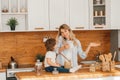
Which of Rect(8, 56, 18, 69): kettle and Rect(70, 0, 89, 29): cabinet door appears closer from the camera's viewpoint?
Rect(8, 56, 18, 69): kettle

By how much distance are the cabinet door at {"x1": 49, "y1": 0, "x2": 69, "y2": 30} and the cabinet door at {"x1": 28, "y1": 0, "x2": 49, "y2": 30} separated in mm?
96

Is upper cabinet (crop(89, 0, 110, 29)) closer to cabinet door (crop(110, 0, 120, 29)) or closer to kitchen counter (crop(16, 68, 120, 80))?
cabinet door (crop(110, 0, 120, 29))

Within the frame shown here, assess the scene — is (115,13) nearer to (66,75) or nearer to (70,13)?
(70,13)

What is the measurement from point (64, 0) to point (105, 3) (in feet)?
2.75

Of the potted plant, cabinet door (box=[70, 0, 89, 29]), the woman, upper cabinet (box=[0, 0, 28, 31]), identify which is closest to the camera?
the woman

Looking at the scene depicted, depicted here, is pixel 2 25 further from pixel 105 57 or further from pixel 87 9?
pixel 105 57

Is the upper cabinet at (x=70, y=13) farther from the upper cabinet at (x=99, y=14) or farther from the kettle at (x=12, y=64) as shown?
the kettle at (x=12, y=64)

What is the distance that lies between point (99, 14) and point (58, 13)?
2.76 feet

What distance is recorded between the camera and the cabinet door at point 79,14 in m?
5.41

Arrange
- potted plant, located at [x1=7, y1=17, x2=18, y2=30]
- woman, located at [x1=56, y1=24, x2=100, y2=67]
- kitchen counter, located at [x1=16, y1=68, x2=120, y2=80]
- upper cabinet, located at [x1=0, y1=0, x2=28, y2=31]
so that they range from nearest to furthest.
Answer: kitchen counter, located at [x1=16, y1=68, x2=120, y2=80], woman, located at [x1=56, y1=24, x2=100, y2=67], potted plant, located at [x1=7, y1=17, x2=18, y2=30], upper cabinet, located at [x1=0, y1=0, x2=28, y2=31]

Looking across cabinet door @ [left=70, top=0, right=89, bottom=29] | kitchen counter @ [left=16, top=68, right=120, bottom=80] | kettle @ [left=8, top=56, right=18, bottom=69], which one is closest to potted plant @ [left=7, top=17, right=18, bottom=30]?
kettle @ [left=8, top=56, right=18, bottom=69]

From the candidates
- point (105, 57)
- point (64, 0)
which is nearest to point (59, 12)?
point (64, 0)

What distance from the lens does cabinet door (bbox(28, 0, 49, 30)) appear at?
5.21 meters

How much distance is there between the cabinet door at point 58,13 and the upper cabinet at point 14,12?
488mm
